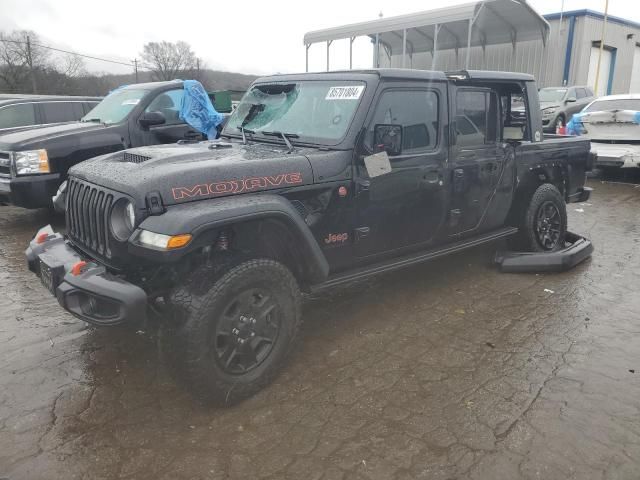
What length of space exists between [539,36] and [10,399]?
80.5 ft

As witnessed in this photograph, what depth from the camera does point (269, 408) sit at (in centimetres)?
286

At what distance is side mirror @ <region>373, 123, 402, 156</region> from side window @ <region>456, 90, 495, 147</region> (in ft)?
2.99

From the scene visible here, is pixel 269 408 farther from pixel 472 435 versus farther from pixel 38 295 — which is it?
pixel 38 295

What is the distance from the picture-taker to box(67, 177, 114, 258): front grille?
112 inches

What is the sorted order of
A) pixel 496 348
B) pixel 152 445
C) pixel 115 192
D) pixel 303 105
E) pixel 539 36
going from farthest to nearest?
1. pixel 539 36
2. pixel 303 105
3. pixel 496 348
4. pixel 115 192
5. pixel 152 445

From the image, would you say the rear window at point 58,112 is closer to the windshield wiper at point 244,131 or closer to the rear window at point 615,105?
the windshield wiper at point 244,131

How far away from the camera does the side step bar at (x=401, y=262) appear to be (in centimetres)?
345

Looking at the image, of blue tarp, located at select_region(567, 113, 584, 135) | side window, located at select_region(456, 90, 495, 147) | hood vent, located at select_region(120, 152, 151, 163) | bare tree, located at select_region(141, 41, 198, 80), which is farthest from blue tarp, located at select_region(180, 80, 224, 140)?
bare tree, located at select_region(141, 41, 198, 80)

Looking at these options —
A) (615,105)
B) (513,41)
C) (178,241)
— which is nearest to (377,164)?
(178,241)

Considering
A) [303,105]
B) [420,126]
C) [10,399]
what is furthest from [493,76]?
[10,399]

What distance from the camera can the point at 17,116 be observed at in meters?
8.84

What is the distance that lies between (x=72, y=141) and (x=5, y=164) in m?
0.86

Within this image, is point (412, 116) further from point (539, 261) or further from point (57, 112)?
point (57, 112)

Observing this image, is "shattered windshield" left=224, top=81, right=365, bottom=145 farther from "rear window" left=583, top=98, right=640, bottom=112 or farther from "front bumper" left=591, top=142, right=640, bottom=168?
"rear window" left=583, top=98, right=640, bottom=112
